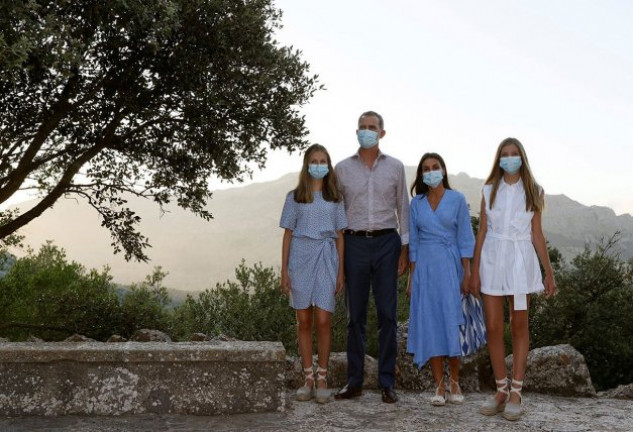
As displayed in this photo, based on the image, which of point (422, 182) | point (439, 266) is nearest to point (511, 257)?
point (439, 266)

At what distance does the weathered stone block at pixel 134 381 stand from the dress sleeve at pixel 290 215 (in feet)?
3.72

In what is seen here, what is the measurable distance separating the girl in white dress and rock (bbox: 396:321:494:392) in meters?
1.05

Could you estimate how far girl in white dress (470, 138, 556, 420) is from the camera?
5.55m

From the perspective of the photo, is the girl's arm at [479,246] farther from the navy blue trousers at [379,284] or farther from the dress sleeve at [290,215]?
the dress sleeve at [290,215]

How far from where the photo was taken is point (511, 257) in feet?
18.3

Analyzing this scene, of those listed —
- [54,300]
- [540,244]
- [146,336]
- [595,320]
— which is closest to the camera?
[540,244]

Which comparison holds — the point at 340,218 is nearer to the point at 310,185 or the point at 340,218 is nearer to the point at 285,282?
the point at 310,185

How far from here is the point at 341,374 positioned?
6812 mm

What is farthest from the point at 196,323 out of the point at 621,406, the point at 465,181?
the point at 465,181

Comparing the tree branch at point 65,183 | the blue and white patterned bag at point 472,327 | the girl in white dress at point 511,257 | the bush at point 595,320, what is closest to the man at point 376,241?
the blue and white patterned bag at point 472,327

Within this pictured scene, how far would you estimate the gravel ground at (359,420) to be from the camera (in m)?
5.25

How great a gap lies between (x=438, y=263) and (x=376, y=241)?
566mm

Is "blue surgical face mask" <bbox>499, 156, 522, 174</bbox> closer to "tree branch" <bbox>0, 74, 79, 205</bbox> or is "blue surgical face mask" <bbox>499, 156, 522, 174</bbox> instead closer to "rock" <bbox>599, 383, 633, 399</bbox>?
"rock" <bbox>599, 383, 633, 399</bbox>

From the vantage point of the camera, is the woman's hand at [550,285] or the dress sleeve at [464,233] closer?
the woman's hand at [550,285]
